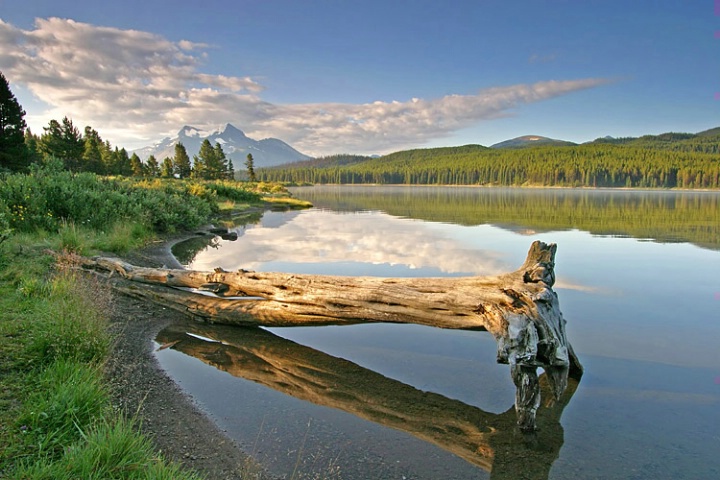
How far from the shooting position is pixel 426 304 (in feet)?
22.4

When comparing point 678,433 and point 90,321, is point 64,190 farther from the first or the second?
point 678,433

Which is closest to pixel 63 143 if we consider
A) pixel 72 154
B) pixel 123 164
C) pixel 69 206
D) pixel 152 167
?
pixel 72 154

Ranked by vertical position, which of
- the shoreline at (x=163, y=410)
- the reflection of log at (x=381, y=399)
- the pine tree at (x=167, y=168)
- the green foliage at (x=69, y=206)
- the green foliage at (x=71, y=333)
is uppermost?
the pine tree at (x=167, y=168)

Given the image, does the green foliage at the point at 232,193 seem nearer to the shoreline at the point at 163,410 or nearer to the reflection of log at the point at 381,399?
the shoreline at the point at 163,410

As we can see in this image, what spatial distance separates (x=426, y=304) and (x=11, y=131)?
4990 centimetres

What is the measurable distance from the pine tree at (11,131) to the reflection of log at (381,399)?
43404mm

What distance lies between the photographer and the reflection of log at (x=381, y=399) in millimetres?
5070

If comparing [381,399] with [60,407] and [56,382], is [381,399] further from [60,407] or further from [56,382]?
[56,382]

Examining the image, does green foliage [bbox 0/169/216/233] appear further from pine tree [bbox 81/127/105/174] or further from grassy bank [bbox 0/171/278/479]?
pine tree [bbox 81/127/105/174]

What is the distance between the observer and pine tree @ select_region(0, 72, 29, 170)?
3997cm

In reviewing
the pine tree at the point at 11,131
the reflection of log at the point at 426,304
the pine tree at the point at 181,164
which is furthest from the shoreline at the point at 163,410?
the pine tree at the point at 181,164

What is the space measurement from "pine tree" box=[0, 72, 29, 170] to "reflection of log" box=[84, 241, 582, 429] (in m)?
41.2

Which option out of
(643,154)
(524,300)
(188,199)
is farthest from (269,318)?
(643,154)

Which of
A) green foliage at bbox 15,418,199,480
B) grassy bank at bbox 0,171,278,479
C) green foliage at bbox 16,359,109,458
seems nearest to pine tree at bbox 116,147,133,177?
grassy bank at bbox 0,171,278,479
